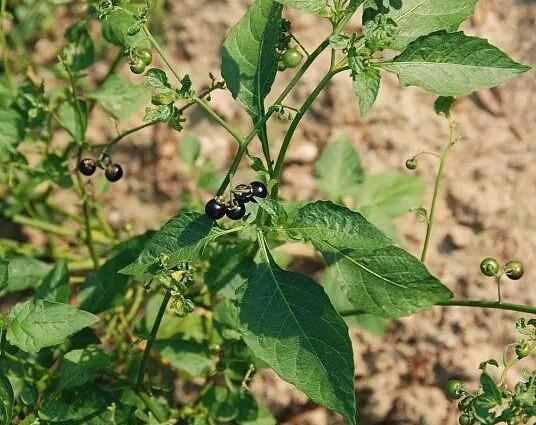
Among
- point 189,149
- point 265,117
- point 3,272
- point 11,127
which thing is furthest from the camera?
point 189,149

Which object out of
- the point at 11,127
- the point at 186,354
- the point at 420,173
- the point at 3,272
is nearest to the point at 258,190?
the point at 3,272

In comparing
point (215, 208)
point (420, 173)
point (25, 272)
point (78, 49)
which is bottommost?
point (25, 272)

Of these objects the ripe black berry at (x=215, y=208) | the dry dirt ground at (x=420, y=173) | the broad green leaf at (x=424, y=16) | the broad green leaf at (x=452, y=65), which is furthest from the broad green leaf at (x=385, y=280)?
the dry dirt ground at (x=420, y=173)

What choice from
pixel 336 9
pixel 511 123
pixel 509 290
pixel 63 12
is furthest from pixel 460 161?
pixel 63 12

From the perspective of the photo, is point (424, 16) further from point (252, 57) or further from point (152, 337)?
point (152, 337)

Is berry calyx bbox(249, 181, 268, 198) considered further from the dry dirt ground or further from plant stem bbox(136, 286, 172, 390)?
the dry dirt ground

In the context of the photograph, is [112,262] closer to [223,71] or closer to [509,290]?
[223,71]

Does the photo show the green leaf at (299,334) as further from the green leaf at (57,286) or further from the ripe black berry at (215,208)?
the green leaf at (57,286)
